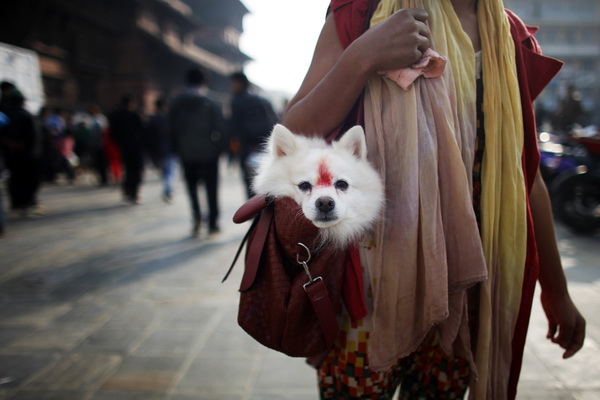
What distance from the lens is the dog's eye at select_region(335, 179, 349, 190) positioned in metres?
1.11

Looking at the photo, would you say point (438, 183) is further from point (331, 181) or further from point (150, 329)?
point (150, 329)

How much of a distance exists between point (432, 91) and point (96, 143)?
433 inches

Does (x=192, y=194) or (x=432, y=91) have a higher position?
(x=432, y=91)

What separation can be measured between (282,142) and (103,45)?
60.0ft

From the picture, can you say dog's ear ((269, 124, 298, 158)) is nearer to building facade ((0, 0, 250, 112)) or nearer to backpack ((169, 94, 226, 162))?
backpack ((169, 94, 226, 162))

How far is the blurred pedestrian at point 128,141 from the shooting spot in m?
7.56

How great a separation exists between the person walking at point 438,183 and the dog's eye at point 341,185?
11cm

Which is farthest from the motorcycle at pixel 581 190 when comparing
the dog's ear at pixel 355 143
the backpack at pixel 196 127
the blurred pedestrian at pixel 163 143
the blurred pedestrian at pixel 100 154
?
the blurred pedestrian at pixel 100 154

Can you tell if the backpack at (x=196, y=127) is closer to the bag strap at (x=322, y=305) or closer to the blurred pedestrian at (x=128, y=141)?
the blurred pedestrian at (x=128, y=141)

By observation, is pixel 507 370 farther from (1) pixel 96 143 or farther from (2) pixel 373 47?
(1) pixel 96 143

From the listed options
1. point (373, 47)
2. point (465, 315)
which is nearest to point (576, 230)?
point (465, 315)

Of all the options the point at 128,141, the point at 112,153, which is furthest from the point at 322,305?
the point at 112,153

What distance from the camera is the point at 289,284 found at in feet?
3.30

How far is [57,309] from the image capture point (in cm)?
307
